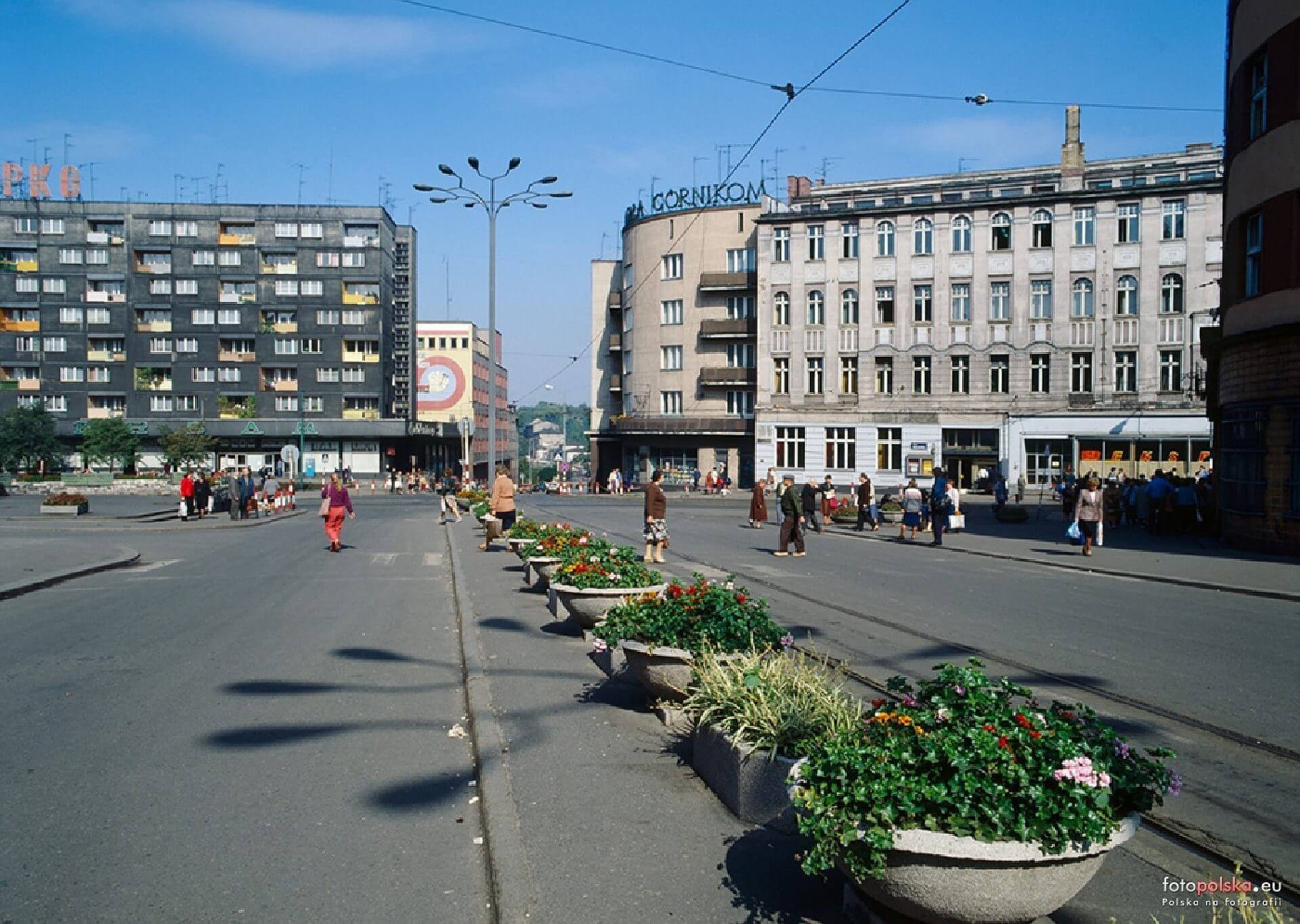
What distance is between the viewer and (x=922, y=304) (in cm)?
5472

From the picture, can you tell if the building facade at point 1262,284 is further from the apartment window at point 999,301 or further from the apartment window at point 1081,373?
the apartment window at point 999,301

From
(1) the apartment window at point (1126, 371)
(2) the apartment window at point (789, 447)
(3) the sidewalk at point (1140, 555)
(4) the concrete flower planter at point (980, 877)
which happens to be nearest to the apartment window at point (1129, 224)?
(1) the apartment window at point (1126, 371)

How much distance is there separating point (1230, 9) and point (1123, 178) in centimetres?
2801

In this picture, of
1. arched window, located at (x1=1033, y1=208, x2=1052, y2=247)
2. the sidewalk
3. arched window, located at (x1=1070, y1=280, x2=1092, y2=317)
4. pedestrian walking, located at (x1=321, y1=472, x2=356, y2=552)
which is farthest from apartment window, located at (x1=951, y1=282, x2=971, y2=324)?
pedestrian walking, located at (x1=321, y1=472, x2=356, y2=552)

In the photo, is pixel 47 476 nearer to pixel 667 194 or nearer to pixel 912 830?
pixel 667 194

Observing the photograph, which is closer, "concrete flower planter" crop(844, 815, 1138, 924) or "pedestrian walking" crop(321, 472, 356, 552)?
"concrete flower planter" crop(844, 815, 1138, 924)

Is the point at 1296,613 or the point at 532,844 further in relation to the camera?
the point at 1296,613

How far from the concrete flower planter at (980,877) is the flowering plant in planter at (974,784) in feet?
0.13

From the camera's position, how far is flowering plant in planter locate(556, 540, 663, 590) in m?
10.3

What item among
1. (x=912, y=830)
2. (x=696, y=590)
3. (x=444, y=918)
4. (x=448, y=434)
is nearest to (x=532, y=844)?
(x=444, y=918)

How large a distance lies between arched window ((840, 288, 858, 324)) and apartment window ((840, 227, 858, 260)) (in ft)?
5.85

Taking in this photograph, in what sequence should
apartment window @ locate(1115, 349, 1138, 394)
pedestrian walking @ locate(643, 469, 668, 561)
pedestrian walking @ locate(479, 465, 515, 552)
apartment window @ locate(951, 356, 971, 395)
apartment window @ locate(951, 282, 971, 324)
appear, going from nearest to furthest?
1. pedestrian walking @ locate(643, 469, 668, 561)
2. pedestrian walking @ locate(479, 465, 515, 552)
3. apartment window @ locate(1115, 349, 1138, 394)
4. apartment window @ locate(951, 282, 971, 324)
5. apartment window @ locate(951, 356, 971, 395)

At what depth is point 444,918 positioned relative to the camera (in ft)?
14.6

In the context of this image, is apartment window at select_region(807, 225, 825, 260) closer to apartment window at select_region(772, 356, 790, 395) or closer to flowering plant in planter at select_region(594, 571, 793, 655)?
apartment window at select_region(772, 356, 790, 395)
